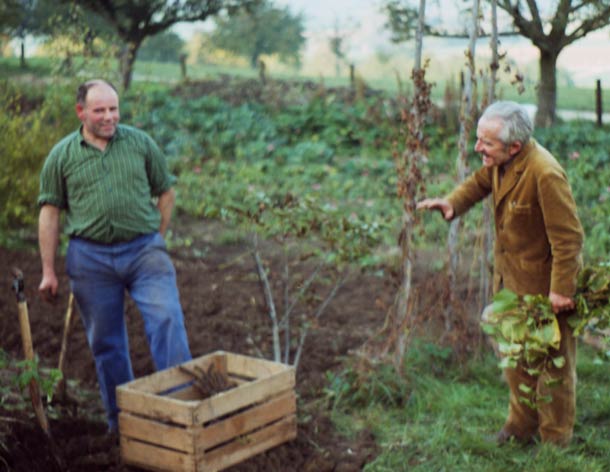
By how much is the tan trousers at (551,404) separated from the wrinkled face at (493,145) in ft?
2.72

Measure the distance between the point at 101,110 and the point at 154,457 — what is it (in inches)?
72.4

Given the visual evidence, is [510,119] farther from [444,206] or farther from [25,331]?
[25,331]

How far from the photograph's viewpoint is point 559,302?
4648 millimetres

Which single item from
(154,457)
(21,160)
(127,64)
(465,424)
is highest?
(127,64)

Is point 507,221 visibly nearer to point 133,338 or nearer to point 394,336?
point 394,336

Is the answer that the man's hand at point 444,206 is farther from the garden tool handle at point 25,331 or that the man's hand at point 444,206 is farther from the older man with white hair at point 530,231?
the garden tool handle at point 25,331

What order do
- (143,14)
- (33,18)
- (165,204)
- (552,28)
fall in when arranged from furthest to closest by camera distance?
(33,18)
(143,14)
(552,28)
(165,204)

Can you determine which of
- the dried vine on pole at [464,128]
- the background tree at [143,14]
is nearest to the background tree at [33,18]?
the background tree at [143,14]

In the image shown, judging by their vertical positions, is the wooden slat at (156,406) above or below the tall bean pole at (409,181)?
below

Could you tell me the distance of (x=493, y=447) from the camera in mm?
5195

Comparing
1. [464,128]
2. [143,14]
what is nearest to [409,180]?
[464,128]

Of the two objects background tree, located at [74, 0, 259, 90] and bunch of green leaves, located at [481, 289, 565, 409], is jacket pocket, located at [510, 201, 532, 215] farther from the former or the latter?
background tree, located at [74, 0, 259, 90]

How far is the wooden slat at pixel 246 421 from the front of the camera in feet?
15.7

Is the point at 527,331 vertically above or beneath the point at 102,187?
beneath
